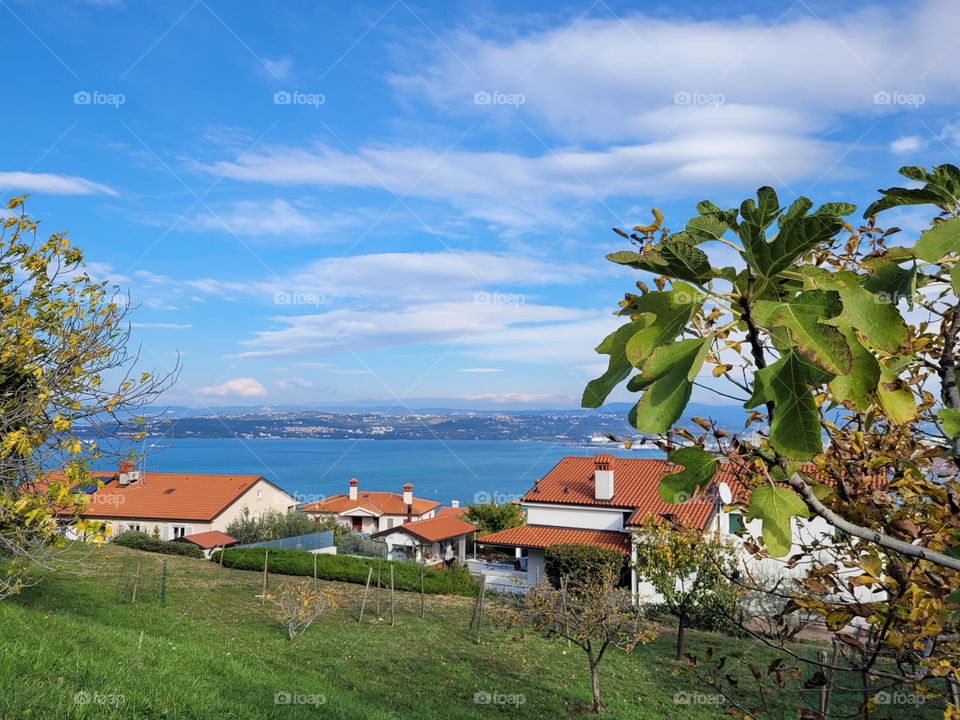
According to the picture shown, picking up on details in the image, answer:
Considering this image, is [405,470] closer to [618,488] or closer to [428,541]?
[428,541]

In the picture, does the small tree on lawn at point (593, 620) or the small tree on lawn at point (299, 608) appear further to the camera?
the small tree on lawn at point (299, 608)

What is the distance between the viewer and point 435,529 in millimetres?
43000

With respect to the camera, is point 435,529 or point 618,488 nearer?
point 618,488

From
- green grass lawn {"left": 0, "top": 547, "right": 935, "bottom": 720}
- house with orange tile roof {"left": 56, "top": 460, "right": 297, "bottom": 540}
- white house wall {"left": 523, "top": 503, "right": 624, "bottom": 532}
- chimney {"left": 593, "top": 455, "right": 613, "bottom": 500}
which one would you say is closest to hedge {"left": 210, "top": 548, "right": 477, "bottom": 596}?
green grass lawn {"left": 0, "top": 547, "right": 935, "bottom": 720}

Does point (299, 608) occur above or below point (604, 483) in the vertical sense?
below

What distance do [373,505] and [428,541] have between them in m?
17.2

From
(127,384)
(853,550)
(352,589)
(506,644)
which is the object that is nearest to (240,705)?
(127,384)

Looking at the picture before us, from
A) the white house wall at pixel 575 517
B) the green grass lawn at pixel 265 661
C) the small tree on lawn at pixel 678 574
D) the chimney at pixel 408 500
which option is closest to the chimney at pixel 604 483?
Result: the white house wall at pixel 575 517

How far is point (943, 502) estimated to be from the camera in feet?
8.15

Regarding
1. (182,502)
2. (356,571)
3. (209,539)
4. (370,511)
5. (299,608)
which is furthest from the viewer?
(370,511)

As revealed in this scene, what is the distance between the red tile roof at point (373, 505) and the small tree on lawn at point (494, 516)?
12.3 metres

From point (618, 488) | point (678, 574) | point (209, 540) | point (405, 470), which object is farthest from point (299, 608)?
point (405, 470)

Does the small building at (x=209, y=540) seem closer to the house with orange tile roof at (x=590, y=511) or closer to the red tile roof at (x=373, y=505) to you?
the red tile roof at (x=373, y=505)

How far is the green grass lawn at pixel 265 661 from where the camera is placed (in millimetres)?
5438
